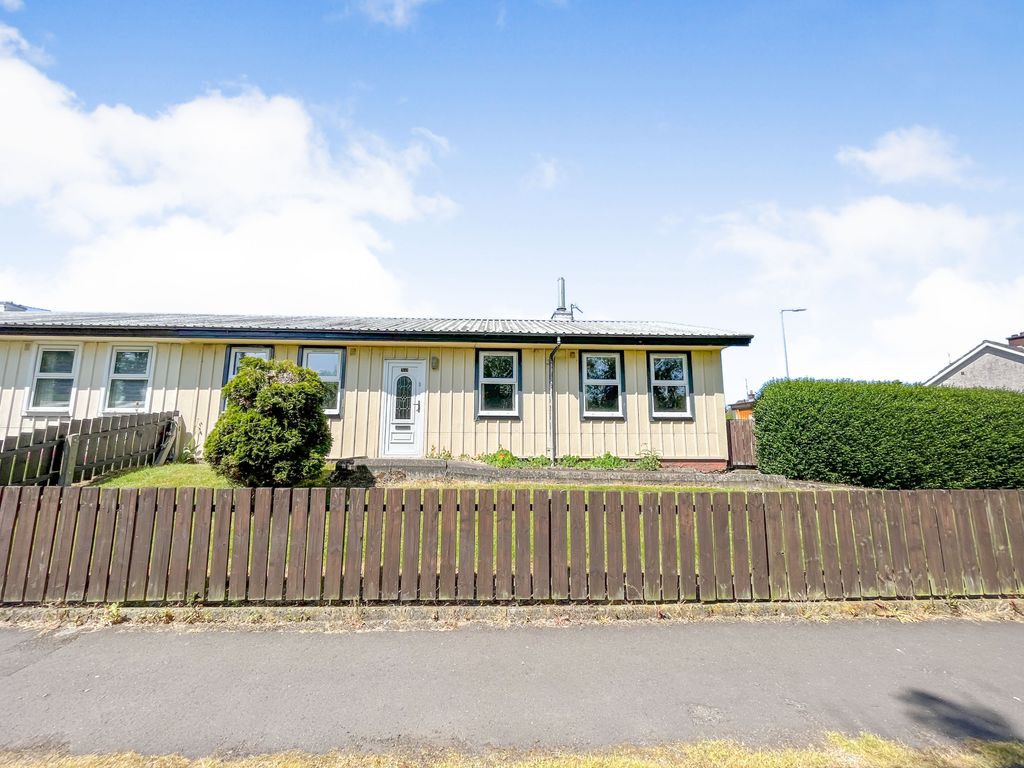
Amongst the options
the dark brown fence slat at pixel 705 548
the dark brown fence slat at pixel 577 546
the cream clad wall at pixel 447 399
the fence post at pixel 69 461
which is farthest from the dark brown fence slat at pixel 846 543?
the fence post at pixel 69 461

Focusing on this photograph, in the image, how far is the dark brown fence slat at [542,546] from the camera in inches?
190

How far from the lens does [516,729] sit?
305cm

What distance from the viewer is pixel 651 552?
4980 millimetres

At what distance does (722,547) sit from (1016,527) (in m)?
3.65

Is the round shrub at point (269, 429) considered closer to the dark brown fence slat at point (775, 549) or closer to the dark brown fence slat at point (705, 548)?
the dark brown fence slat at point (705, 548)

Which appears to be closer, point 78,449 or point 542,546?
point 542,546

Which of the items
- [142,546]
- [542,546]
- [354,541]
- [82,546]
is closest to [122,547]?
[142,546]

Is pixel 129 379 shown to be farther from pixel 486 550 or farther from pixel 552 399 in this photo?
pixel 486 550

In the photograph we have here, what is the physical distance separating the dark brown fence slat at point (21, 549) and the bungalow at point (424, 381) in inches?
267

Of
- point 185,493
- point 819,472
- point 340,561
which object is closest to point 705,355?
point 819,472

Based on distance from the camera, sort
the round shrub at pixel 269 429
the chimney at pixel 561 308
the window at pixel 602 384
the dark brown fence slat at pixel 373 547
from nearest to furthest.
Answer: the dark brown fence slat at pixel 373 547 → the round shrub at pixel 269 429 → the window at pixel 602 384 → the chimney at pixel 561 308

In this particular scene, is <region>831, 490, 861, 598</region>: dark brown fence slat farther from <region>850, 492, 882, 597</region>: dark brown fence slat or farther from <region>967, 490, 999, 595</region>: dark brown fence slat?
<region>967, 490, 999, 595</region>: dark brown fence slat

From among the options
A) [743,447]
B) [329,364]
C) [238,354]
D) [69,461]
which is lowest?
[69,461]

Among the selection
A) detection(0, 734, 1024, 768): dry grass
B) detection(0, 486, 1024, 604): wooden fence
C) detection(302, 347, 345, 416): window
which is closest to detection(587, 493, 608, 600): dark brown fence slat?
detection(0, 486, 1024, 604): wooden fence
